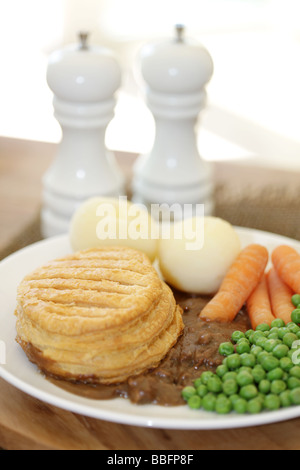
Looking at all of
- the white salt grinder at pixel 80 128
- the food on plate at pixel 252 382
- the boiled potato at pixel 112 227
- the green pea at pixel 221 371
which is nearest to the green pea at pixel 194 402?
the food on plate at pixel 252 382

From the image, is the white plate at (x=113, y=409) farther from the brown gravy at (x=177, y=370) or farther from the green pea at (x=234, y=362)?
the green pea at (x=234, y=362)

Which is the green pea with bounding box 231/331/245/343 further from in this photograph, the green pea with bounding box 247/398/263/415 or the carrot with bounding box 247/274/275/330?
the green pea with bounding box 247/398/263/415

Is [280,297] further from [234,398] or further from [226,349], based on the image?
[234,398]

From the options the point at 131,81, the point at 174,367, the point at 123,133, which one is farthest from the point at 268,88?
the point at 174,367

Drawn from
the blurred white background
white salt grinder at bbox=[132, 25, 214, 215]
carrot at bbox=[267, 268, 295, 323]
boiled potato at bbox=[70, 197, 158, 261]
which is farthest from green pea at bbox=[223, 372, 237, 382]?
the blurred white background

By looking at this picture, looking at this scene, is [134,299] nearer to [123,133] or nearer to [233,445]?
[233,445]

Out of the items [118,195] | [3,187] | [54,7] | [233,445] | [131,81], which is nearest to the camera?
[233,445]

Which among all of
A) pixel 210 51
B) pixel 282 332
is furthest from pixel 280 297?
pixel 210 51
